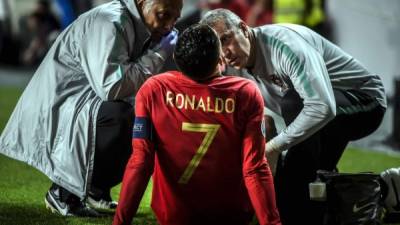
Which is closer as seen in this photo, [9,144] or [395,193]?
[395,193]

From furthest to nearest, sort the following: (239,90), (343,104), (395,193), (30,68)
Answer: (30,68), (343,104), (395,193), (239,90)

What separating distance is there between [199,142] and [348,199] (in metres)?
0.91

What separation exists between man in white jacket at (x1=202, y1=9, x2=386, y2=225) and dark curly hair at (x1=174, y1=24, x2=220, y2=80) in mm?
812

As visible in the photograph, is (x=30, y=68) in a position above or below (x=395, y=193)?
below

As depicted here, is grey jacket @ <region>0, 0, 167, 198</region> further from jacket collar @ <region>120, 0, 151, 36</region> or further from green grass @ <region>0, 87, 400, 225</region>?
green grass @ <region>0, 87, 400, 225</region>

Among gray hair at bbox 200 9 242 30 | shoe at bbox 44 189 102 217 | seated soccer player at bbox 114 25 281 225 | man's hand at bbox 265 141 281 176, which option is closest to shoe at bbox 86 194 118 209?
shoe at bbox 44 189 102 217

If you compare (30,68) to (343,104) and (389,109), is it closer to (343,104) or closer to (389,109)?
(389,109)

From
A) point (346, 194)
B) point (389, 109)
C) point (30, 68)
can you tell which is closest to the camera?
point (346, 194)

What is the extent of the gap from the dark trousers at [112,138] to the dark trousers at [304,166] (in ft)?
2.53

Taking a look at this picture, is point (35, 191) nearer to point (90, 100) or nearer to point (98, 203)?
point (98, 203)

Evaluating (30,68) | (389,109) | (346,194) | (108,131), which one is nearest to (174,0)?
(108,131)

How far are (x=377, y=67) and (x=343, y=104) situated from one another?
2766mm

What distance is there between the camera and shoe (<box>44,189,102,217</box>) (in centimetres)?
442

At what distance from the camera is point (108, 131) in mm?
4383
